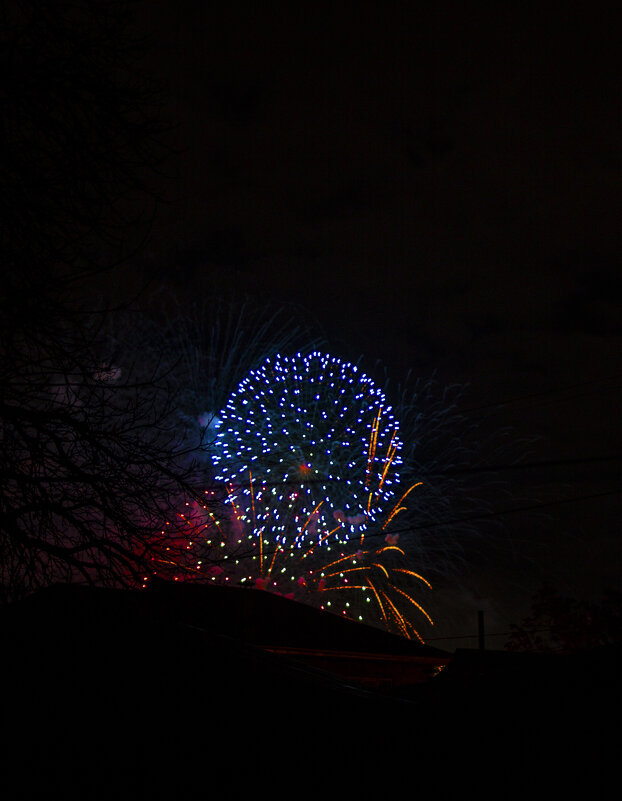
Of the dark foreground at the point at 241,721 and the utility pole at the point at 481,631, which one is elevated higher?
the utility pole at the point at 481,631

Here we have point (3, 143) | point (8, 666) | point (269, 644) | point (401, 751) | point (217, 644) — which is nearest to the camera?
point (401, 751)

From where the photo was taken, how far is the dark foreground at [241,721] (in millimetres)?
5086

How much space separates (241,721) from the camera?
22.2ft

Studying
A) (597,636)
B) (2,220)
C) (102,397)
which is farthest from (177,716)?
(597,636)

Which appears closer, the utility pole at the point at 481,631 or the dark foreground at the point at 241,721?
the dark foreground at the point at 241,721

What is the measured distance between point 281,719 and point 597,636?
27685 mm

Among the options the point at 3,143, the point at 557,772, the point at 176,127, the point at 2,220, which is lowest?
the point at 557,772

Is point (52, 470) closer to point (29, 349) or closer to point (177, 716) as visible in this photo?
point (29, 349)

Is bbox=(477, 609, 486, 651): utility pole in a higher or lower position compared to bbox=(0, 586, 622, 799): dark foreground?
higher

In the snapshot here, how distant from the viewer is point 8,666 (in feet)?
24.5

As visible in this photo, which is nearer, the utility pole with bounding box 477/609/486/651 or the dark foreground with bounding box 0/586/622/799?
the dark foreground with bounding box 0/586/622/799

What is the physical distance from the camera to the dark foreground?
509 centimetres

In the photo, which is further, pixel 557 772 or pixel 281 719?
pixel 281 719

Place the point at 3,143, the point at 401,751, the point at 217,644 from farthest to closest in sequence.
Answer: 1. the point at 217,644
2. the point at 3,143
3. the point at 401,751
